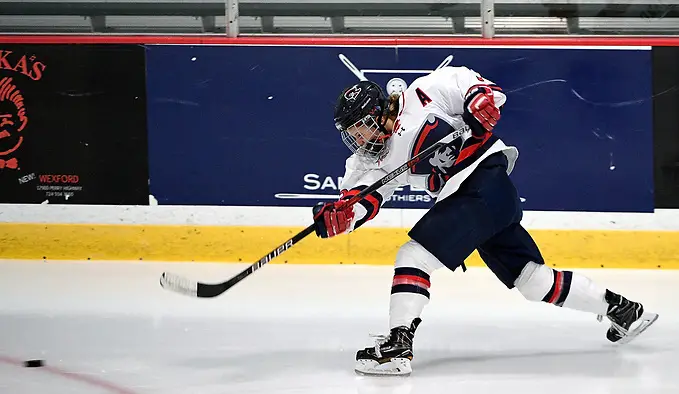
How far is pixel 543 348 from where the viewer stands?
347cm

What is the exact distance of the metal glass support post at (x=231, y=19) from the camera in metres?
5.37

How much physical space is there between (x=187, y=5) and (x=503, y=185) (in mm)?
2814

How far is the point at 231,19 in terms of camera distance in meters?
5.38

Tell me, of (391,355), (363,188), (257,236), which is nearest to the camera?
(391,355)

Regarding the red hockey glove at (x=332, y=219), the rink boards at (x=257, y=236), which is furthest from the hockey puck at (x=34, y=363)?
the rink boards at (x=257, y=236)

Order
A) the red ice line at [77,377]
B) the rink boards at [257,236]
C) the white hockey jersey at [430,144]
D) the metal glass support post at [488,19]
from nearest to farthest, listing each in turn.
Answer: the red ice line at [77,377] → the white hockey jersey at [430,144] → the rink boards at [257,236] → the metal glass support post at [488,19]

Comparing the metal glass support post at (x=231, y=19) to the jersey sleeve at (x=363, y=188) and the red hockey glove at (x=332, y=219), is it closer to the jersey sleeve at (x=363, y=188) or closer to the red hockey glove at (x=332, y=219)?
the jersey sleeve at (x=363, y=188)

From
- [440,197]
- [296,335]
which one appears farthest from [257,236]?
[440,197]

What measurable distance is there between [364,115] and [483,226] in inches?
20.3

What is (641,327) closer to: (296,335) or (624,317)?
(624,317)

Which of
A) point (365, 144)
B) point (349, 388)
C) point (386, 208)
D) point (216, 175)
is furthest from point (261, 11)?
point (349, 388)

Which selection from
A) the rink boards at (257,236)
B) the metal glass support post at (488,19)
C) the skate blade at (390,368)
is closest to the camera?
the skate blade at (390,368)

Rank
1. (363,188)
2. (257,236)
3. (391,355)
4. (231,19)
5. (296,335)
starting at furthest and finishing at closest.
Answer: (231,19), (257,236), (296,335), (363,188), (391,355)

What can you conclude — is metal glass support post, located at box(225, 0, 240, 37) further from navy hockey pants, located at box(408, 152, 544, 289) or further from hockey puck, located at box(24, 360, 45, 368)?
hockey puck, located at box(24, 360, 45, 368)
